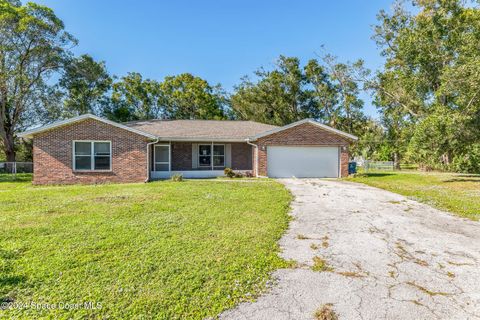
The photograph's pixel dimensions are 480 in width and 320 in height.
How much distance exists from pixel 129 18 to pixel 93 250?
56.3 ft

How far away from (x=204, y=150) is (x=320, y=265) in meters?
14.4

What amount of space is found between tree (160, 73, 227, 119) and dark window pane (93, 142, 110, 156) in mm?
21779

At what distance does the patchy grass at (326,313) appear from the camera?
2.69m

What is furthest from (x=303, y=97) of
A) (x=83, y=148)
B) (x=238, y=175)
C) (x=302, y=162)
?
(x=83, y=148)

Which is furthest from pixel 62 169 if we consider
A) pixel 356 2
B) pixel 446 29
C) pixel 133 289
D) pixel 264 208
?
pixel 446 29

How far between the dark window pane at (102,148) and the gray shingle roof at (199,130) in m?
2.46

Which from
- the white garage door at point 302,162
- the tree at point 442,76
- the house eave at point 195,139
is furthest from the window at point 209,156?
the tree at point 442,76

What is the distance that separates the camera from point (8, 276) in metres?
3.40

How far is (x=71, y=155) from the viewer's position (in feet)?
44.3

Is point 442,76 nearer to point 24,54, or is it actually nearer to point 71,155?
point 71,155

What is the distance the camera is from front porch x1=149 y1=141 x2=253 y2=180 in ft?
54.0

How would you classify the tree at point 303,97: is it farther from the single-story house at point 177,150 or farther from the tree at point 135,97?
the single-story house at point 177,150

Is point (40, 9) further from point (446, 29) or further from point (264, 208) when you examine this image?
point (446, 29)

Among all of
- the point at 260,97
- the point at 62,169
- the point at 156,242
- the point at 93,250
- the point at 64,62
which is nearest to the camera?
the point at 93,250
